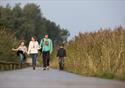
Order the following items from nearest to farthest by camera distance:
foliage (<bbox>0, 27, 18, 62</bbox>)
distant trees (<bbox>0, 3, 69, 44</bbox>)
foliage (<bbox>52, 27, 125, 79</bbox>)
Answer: foliage (<bbox>52, 27, 125, 79</bbox>)
foliage (<bbox>0, 27, 18, 62</bbox>)
distant trees (<bbox>0, 3, 69, 44</bbox>)

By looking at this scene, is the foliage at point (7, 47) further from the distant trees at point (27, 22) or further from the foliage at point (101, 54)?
the distant trees at point (27, 22)

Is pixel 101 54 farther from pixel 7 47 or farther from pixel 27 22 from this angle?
pixel 27 22

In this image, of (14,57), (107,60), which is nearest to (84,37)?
(107,60)

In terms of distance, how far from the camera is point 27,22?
108m

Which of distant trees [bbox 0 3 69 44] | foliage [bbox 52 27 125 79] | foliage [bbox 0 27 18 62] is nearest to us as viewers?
foliage [bbox 52 27 125 79]

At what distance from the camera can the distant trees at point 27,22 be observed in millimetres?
100750

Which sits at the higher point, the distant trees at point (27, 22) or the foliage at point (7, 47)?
the distant trees at point (27, 22)

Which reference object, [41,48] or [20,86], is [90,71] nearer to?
[41,48]

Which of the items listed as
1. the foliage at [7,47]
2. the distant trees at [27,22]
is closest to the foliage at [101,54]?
the foliage at [7,47]

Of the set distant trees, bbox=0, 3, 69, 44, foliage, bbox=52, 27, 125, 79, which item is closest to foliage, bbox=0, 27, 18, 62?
foliage, bbox=52, 27, 125, 79

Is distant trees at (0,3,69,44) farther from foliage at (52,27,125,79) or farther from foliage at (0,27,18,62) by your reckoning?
foliage at (52,27,125,79)

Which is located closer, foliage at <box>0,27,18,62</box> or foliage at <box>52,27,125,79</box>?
foliage at <box>52,27,125,79</box>

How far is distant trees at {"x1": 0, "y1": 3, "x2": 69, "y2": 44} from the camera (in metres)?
101

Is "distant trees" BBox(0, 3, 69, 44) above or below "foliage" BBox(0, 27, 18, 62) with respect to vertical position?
above
